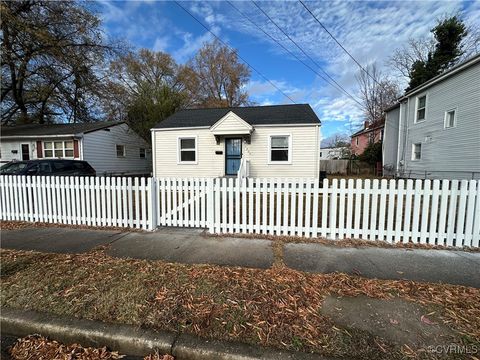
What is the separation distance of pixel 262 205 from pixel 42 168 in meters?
9.66

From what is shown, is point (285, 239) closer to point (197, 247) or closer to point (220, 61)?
point (197, 247)

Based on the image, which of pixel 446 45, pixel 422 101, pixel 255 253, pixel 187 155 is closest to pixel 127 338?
pixel 255 253

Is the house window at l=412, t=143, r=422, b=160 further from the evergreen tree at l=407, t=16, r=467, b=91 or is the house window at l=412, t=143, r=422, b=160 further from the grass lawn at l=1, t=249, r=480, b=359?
the grass lawn at l=1, t=249, r=480, b=359

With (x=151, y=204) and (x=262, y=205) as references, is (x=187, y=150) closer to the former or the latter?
(x=151, y=204)

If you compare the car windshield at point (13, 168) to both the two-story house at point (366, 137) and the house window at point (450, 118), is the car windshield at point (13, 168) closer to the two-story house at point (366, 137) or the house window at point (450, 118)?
the house window at point (450, 118)

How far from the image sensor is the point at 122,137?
19703mm

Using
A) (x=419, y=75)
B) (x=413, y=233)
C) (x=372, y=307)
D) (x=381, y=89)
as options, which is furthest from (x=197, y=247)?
(x=381, y=89)

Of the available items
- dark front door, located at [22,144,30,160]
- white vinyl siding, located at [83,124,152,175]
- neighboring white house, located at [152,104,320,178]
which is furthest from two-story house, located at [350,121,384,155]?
dark front door, located at [22,144,30,160]

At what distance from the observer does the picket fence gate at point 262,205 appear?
4.13 m

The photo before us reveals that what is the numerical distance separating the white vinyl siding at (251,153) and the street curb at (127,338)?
1101 cm

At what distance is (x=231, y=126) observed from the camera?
12.4m

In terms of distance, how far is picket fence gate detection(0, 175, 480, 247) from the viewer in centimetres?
413

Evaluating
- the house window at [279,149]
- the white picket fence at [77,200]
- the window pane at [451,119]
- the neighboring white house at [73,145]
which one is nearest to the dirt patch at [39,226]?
the white picket fence at [77,200]

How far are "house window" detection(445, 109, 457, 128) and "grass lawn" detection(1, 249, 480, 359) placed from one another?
44.2 feet
